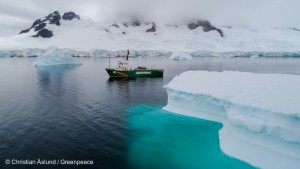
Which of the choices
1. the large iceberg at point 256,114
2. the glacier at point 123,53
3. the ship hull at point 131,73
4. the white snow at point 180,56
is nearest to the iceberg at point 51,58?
the ship hull at point 131,73

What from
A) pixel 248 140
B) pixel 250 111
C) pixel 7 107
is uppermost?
pixel 250 111

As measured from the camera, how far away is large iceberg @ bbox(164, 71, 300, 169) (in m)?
13.1

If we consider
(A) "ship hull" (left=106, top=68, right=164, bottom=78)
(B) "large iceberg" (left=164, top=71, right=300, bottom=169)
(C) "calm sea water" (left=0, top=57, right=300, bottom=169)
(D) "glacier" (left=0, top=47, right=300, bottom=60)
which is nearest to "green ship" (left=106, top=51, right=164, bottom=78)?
(A) "ship hull" (left=106, top=68, right=164, bottom=78)

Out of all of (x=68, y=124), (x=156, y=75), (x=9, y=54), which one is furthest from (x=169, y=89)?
(x=9, y=54)

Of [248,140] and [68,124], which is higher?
[248,140]

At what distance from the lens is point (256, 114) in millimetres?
14773

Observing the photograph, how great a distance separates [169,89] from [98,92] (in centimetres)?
1678

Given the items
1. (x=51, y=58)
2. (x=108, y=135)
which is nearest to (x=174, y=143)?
(x=108, y=135)

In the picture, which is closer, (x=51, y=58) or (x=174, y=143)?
(x=174, y=143)

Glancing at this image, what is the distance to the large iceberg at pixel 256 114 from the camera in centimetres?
1312

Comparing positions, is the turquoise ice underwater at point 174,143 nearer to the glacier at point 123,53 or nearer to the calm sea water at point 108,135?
the calm sea water at point 108,135

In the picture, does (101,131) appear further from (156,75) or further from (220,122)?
(156,75)

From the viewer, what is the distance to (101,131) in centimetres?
2033

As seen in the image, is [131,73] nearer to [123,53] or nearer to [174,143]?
[174,143]
